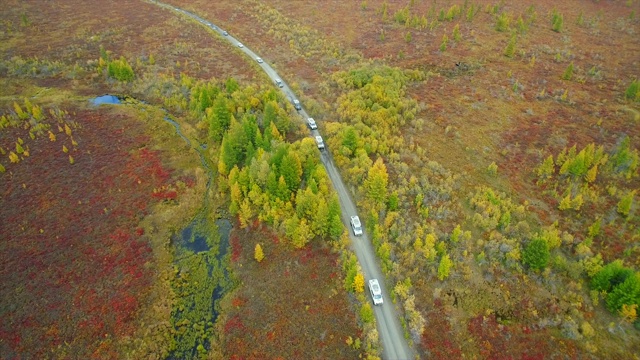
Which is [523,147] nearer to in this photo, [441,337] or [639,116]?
[639,116]

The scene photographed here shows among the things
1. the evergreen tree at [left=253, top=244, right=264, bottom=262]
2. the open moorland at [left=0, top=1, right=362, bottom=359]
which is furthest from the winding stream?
the evergreen tree at [left=253, top=244, right=264, bottom=262]

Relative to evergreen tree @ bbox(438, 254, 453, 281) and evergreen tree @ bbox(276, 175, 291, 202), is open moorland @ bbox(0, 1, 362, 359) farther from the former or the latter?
evergreen tree @ bbox(438, 254, 453, 281)

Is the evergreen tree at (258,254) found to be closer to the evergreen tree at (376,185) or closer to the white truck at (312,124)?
the evergreen tree at (376,185)

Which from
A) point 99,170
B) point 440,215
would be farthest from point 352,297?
point 99,170

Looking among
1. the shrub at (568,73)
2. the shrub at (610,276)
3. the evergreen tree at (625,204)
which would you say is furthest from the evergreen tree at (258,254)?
the shrub at (568,73)

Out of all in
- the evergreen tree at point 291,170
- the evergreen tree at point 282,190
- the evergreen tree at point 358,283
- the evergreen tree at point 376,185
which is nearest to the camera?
the evergreen tree at point 358,283

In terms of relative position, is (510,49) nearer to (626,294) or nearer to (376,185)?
(376,185)

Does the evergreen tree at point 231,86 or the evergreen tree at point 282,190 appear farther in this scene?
the evergreen tree at point 231,86
